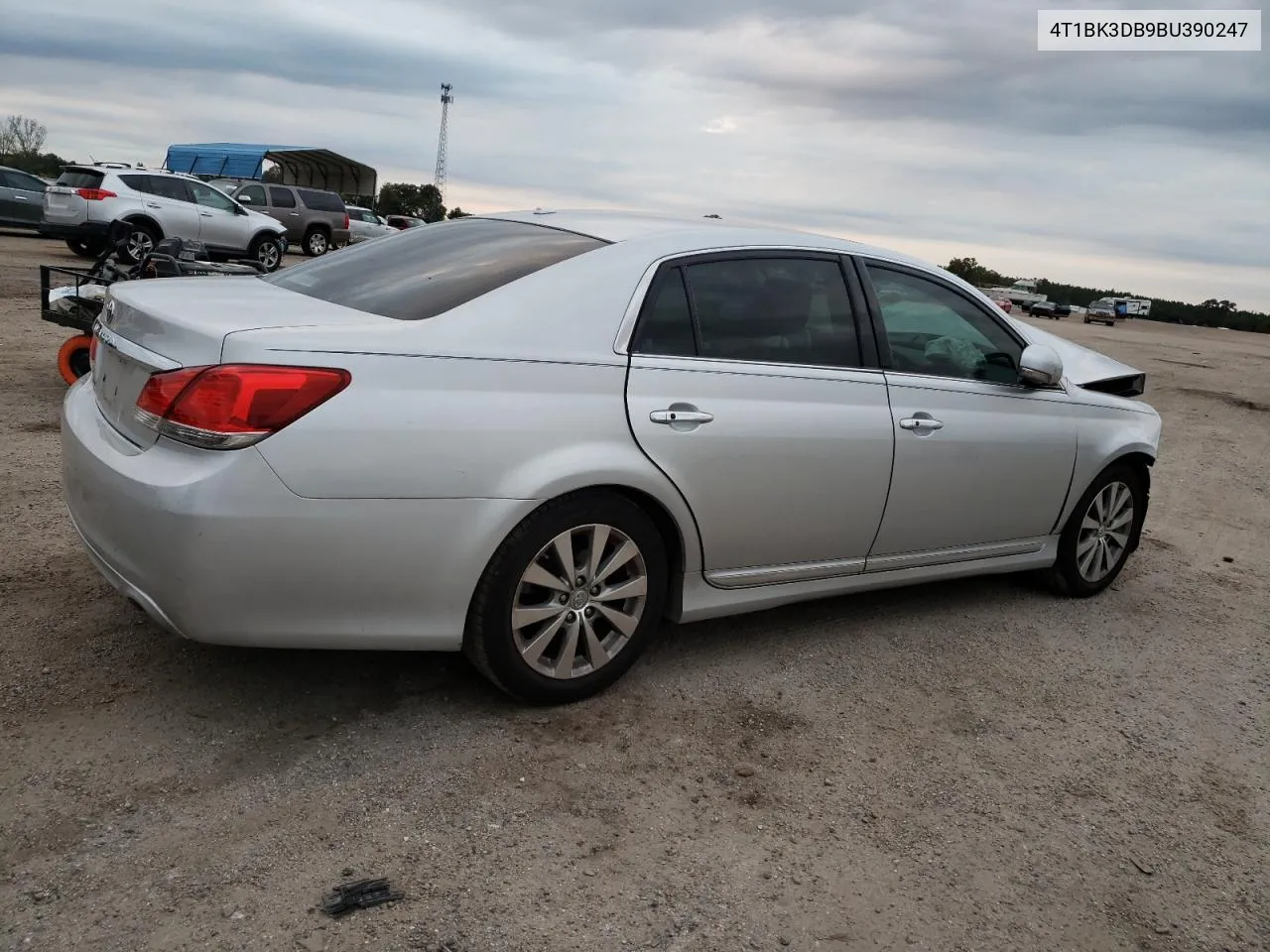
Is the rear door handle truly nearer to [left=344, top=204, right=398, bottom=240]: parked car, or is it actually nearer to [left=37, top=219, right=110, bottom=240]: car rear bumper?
[left=37, top=219, right=110, bottom=240]: car rear bumper

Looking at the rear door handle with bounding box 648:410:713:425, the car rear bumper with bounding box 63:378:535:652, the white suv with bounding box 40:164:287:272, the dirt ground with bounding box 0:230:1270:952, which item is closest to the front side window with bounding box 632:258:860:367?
the rear door handle with bounding box 648:410:713:425

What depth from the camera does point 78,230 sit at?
58.1 ft

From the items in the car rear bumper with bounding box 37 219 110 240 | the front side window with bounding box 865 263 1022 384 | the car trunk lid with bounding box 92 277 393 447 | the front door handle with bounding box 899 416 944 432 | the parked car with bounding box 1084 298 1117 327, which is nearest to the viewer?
the car trunk lid with bounding box 92 277 393 447

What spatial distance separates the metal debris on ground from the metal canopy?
41.9 meters

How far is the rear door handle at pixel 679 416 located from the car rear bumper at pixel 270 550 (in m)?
0.53

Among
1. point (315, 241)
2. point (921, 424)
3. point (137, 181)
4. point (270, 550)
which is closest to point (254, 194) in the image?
point (315, 241)

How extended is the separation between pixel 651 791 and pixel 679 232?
6.16 feet

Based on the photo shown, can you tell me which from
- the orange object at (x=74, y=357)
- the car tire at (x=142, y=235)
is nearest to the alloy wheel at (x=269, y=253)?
the car tire at (x=142, y=235)

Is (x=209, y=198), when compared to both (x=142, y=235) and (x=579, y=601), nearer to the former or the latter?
(x=142, y=235)

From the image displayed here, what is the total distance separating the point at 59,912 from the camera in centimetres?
232

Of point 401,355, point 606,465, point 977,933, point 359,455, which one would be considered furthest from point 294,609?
point 977,933

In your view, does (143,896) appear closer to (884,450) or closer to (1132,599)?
(884,450)

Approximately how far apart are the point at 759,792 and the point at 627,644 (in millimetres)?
674

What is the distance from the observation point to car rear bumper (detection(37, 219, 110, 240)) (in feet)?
Result: 57.8
